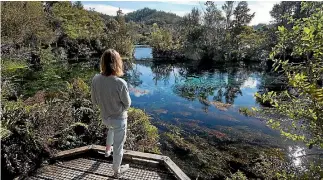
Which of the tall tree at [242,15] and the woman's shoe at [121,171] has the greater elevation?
the tall tree at [242,15]

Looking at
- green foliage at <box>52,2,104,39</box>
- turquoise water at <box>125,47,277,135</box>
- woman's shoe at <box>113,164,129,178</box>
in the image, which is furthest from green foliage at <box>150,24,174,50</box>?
woman's shoe at <box>113,164,129,178</box>

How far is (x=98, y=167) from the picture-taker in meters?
4.24

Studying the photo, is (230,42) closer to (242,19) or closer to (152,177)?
(242,19)

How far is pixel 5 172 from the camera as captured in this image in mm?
3828

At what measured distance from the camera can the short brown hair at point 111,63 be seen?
11.3ft

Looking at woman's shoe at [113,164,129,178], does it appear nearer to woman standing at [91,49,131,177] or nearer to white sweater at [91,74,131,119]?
woman standing at [91,49,131,177]

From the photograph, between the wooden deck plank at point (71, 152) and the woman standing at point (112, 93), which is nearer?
the woman standing at point (112, 93)

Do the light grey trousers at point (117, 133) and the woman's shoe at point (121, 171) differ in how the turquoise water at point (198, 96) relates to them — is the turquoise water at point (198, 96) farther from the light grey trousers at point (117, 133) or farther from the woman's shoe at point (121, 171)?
the light grey trousers at point (117, 133)

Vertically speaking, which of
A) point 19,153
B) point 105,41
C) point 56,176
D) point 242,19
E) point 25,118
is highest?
point 242,19

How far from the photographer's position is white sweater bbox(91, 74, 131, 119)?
3496 millimetres

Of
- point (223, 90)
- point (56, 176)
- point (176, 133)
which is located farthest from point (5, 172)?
point (223, 90)

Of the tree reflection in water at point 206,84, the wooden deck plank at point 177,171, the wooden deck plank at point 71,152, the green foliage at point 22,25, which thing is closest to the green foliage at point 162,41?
the tree reflection in water at point 206,84

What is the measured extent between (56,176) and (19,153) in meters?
0.64

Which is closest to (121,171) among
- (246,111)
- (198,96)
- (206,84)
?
(246,111)
